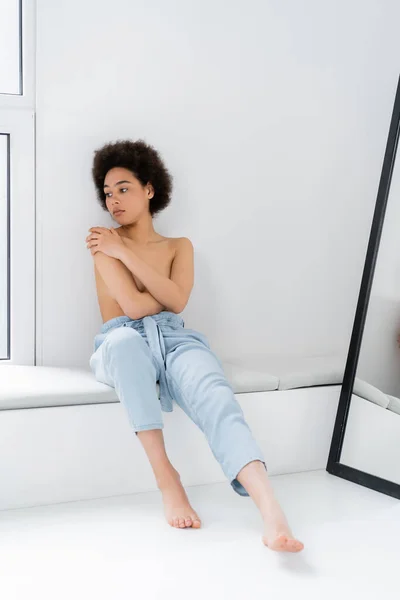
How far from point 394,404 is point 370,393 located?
9 centimetres

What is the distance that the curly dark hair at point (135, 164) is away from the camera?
80.4 inches

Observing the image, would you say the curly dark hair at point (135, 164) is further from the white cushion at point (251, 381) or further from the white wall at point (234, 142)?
the white cushion at point (251, 381)

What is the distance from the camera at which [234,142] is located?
2.29 meters

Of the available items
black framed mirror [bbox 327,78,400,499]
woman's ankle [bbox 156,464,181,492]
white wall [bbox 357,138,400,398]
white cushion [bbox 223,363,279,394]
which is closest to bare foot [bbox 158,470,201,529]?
woman's ankle [bbox 156,464,181,492]

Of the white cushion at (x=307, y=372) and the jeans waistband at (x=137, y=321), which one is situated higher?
the jeans waistband at (x=137, y=321)

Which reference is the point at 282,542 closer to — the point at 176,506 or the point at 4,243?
the point at 176,506

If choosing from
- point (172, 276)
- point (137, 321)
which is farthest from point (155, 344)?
point (172, 276)

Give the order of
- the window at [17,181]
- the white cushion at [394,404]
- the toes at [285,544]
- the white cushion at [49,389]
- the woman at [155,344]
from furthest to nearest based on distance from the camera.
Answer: the window at [17,181] → the white cushion at [394,404] → the white cushion at [49,389] → the woman at [155,344] → the toes at [285,544]

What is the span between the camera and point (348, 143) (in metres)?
2.47

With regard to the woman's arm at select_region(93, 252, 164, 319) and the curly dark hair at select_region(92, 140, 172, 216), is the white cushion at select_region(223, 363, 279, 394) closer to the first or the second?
the woman's arm at select_region(93, 252, 164, 319)

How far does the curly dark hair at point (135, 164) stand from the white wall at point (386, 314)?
718mm

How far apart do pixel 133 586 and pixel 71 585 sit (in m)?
0.12

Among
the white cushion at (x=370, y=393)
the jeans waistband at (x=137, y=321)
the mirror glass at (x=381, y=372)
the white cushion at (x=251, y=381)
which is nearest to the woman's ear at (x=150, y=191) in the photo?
the jeans waistband at (x=137, y=321)

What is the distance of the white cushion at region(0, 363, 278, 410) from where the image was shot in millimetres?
1719
